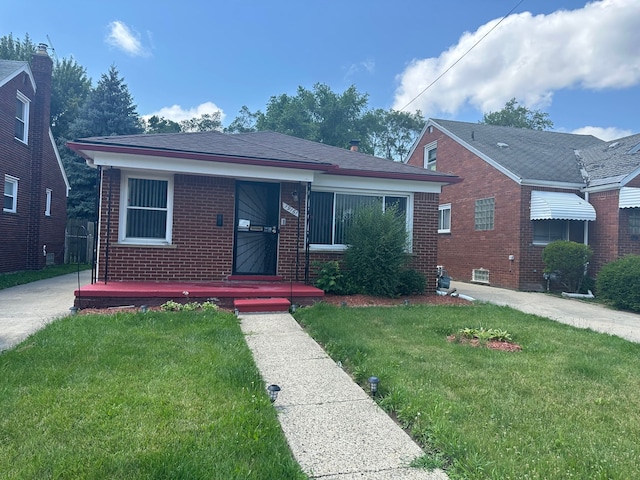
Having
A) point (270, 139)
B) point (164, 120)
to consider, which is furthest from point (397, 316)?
point (164, 120)

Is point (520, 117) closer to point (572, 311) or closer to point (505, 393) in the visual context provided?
point (572, 311)

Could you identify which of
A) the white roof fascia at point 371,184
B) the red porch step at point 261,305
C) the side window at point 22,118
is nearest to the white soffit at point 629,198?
the white roof fascia at point 371,184

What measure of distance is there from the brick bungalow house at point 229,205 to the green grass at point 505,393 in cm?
277

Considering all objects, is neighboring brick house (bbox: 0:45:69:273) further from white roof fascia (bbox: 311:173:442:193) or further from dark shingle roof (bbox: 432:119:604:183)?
dark shingle roof (bbox: 432:119:604:183)

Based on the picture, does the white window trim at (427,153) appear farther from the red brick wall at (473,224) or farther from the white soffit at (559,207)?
the white soffit at (559,207)

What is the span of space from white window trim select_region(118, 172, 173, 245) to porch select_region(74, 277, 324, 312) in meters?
0.85

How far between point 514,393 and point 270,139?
30.2 feet

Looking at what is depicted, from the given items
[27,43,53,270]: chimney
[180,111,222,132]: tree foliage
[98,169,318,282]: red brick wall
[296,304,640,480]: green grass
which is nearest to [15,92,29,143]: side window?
[27,43,53,270]: chimney

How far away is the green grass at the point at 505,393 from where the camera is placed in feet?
8.12

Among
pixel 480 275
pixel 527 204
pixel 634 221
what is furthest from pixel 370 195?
pixel 634 221

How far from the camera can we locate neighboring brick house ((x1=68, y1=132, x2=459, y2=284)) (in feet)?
24.8

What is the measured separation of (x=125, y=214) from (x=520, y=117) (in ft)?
115

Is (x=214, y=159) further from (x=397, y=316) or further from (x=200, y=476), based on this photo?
(x=200, y=476)

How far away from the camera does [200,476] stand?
84.7 inches
